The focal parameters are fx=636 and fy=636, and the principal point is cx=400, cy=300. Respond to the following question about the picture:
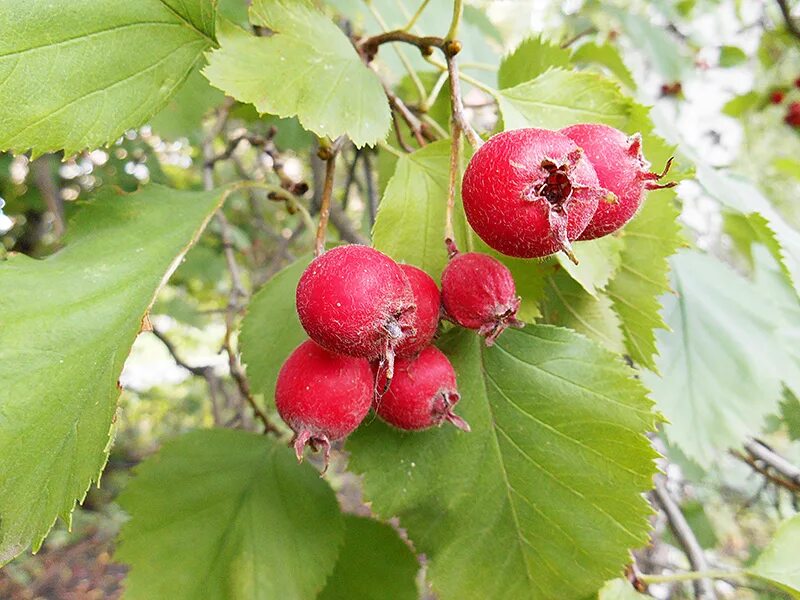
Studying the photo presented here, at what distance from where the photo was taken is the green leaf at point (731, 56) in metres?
3.61

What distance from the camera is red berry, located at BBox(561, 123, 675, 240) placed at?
74 cm

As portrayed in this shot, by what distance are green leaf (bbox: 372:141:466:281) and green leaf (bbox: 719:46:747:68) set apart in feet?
11.1

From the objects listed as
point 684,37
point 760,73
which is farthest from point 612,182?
point 760,73

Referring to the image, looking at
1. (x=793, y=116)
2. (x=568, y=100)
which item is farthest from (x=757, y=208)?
(x=793, y=116)

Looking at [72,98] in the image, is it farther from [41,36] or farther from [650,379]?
[650,379]

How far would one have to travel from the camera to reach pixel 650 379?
61.1 inches

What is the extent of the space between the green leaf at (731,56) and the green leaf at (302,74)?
3.38 meters

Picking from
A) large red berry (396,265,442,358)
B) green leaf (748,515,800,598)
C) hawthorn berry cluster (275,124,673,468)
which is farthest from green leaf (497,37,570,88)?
green leaf (748,515,800,598)

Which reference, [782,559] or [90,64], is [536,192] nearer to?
[90,64]

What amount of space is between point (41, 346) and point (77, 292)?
10 cm

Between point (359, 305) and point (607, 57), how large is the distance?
51.3 inches

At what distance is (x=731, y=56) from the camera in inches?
144

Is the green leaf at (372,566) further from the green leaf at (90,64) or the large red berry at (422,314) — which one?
the green leaf at (90,64)

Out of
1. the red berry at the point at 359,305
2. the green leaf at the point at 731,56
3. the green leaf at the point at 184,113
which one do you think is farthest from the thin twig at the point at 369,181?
the green leaf at the point at 731,56
